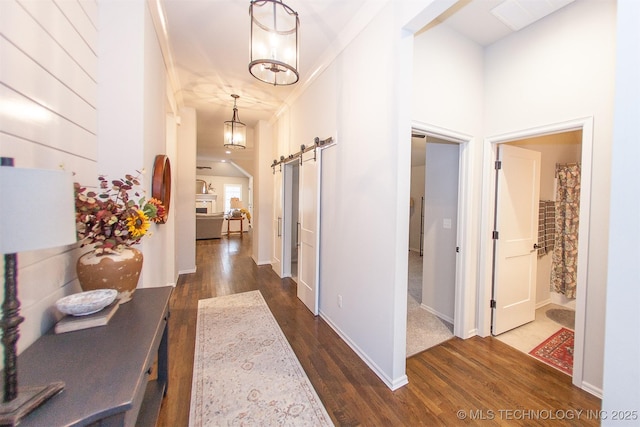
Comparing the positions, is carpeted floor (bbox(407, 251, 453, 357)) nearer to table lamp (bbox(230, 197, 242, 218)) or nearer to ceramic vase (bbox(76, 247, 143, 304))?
ceramic vase (bbox(76, 247, 143, 304))

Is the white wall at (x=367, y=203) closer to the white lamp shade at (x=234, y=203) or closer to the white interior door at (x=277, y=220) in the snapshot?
the white interior door at (x=277, y=220)

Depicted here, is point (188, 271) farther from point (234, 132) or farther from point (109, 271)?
point (109, 271)

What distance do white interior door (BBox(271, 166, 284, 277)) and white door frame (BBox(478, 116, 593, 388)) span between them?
123 inches

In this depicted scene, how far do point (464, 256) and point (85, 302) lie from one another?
3.08 metres

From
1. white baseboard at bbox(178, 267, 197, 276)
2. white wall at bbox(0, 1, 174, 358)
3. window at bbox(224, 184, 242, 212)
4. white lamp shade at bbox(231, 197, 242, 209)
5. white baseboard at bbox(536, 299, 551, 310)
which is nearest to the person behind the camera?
white wall at bbox(0, 1, 174, 358)

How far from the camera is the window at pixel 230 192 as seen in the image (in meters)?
13.0

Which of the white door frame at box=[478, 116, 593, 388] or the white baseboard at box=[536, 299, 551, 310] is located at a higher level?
the white door frame at box=[478, 116, 593, 388]

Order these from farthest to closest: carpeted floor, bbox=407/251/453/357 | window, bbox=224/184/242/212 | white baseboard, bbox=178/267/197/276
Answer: window, bbox=224/184/242/212
white baseboard, bbox=178/267/197/276
carpeted floor, bbox=407/251/453/357

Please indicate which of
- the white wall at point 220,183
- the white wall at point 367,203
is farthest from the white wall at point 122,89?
the white wall at point 220,183

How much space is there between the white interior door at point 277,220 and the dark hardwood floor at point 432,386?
1905 millimetres

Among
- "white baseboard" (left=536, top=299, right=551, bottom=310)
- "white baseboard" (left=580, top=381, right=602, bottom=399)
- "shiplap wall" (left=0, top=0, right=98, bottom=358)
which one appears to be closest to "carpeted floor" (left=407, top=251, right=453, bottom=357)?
"white baseboard" (left=580, top=381, right=602, bottom=399)

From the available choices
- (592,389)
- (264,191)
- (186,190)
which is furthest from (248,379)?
(264,191)

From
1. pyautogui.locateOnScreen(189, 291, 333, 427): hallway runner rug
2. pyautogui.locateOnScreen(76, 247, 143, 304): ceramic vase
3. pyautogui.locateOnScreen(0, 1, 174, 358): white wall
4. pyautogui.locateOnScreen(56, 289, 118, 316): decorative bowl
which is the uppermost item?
pyautogui.locateOnScreen(0, 1, 174, 358): white wall

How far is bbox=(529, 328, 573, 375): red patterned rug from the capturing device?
89.4 inches
